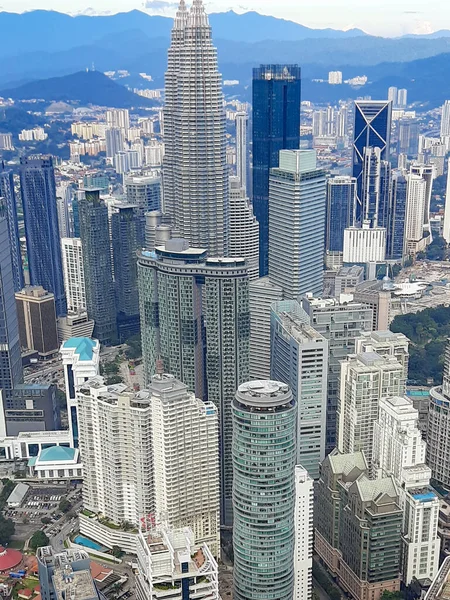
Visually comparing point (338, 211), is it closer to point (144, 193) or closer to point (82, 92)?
point (144, 193)

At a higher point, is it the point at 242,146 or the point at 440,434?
the point at 242,146

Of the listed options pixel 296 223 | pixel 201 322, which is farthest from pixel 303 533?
A: pixel 296 223

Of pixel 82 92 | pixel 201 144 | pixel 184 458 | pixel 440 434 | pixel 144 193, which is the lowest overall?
pixel 440 434

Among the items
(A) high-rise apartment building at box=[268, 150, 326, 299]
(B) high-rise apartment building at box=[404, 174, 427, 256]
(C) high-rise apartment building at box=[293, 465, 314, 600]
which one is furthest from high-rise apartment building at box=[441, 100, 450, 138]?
(C) high-rise apartment building at box=[293, 465, 314, 600]

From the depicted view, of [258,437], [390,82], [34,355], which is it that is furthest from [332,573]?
[390,82]

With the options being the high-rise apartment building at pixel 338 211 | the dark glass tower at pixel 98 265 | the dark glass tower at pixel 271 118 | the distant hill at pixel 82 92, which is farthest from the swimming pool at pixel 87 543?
the distant hill at pixel 82 92

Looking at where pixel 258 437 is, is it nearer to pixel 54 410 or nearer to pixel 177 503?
pixel 177 503

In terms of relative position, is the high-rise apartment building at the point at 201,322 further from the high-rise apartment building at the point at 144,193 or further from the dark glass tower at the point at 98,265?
the high-rise apartment building at the point at 144,193
